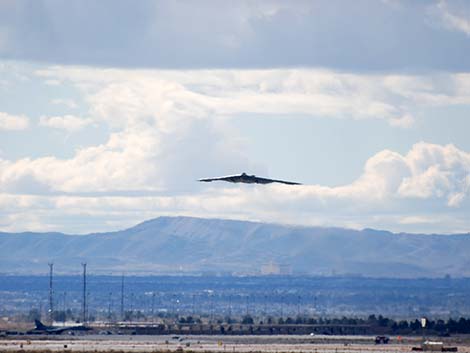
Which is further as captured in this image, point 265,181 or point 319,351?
point 319,351

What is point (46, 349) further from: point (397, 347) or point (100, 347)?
point (397, 347)

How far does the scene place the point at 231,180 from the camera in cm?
11150

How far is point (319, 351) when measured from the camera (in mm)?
171000

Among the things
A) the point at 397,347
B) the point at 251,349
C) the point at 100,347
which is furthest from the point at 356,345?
the point at 100,347

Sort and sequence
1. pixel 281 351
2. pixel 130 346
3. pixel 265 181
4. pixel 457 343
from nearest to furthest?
pixel 265 181, pixel 281 351, pixel 130 346, pixel 457 343

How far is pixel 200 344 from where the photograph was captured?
191375mm

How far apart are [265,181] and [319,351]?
6675 cm

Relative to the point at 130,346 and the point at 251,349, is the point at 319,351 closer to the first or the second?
the point at 251,349

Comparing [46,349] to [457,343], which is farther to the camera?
[457,343]

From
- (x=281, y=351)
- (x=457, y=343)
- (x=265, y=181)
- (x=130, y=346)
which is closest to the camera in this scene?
(x=265, y=181)

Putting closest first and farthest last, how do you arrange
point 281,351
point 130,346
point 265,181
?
point 265,181, point 281,351, point 130,346

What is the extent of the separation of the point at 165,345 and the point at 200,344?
708 cm

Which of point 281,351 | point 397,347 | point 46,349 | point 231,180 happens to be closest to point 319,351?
point 281,351

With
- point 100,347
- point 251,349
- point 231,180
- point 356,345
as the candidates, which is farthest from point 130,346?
point 231,180
